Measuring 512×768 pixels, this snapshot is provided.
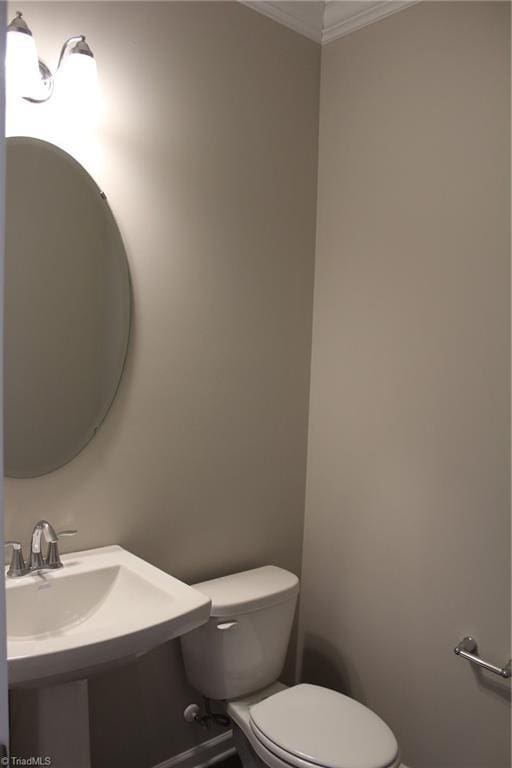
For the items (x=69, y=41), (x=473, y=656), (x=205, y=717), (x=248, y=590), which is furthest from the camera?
(x=205, y=717)

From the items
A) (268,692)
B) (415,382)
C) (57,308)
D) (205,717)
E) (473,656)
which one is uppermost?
(57,308)

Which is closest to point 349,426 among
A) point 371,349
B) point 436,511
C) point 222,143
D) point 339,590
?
point 371,349

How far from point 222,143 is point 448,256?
31.7 inches

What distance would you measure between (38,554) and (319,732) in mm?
883

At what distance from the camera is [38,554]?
5.24 feet

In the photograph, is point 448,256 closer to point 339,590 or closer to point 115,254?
point 115,254

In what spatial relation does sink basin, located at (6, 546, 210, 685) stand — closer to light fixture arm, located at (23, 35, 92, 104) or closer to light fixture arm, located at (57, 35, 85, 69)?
light fixture arm, located at (23, 35, 92, 104)

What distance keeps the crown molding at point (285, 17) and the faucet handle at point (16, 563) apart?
5.90 feet

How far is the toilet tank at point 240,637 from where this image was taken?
186 cm

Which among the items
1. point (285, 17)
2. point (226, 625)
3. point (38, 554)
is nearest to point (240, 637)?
point (226, 625)

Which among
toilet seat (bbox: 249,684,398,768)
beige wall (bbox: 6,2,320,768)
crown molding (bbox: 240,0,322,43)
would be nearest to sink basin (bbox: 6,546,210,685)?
beige wall (bbox: 6,2,320,768)

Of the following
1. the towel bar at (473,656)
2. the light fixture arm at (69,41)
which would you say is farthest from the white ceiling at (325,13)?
the towel bar at (473,656)

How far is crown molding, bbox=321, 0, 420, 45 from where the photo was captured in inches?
80.1

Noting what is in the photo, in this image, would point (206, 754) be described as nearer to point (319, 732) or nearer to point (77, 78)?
point (319, 732)
